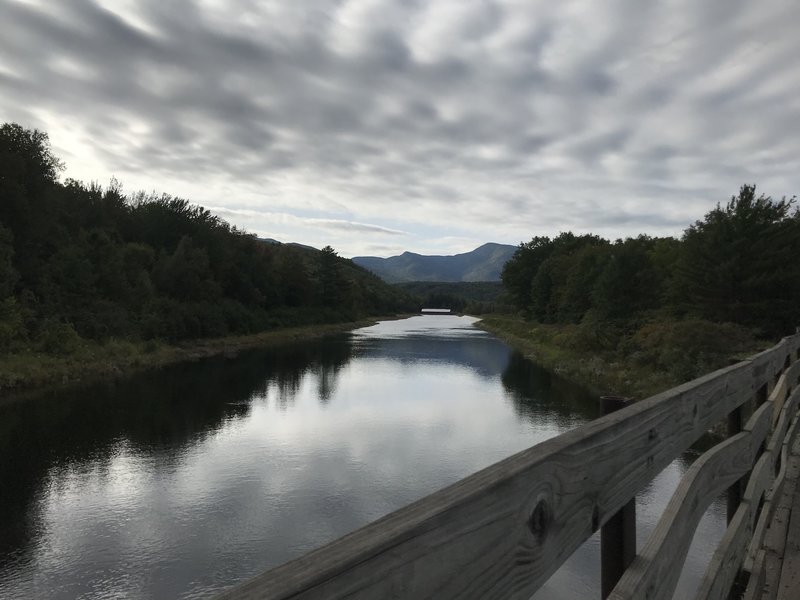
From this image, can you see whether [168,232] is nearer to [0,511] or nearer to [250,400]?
[250,400]

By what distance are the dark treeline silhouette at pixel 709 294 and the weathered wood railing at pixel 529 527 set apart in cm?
2050

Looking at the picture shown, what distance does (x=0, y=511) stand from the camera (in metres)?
10.5

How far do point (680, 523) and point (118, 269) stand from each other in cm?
4041

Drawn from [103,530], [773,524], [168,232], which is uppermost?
[168,232]

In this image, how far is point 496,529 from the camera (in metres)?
1.05

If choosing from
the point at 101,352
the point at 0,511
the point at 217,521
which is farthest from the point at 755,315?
the point at 101,352

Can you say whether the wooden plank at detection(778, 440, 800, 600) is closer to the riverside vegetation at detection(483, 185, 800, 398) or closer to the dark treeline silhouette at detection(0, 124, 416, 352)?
the riverside vegetation at detection(483, 185, 800, 398)

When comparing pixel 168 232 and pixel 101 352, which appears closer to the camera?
pixel 101 352

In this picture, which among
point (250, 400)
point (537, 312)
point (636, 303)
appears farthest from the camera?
point (537, 312)

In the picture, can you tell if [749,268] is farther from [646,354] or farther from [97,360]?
[97,360]

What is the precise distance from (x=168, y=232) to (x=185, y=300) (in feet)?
36.9

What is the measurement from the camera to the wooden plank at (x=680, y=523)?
144 centimetres

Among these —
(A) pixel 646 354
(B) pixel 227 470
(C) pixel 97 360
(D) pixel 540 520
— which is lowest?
(B) pixel 227 470

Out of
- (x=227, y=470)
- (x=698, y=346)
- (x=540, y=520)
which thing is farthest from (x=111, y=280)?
(x=540, y=520)
